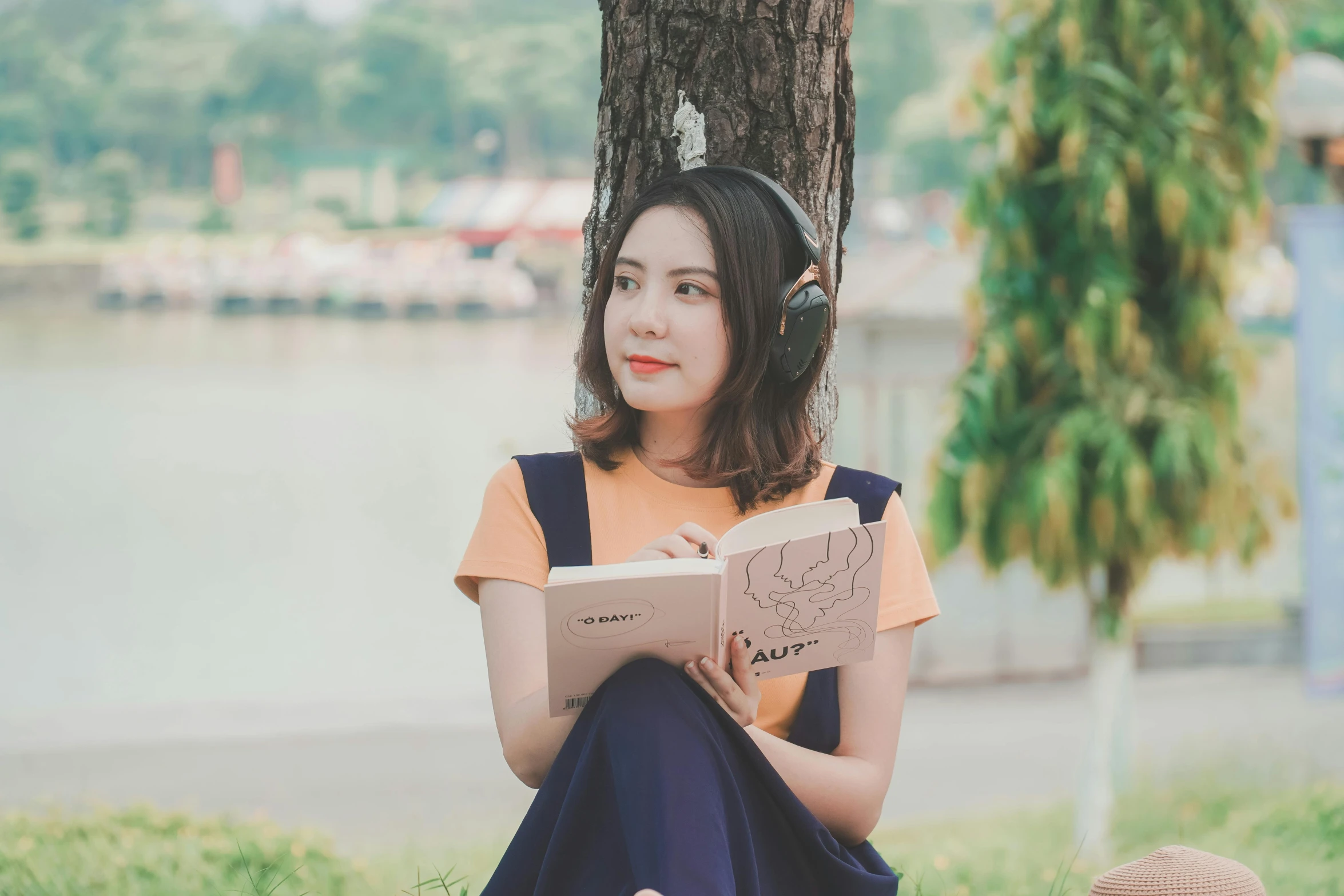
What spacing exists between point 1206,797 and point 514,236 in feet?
21.7

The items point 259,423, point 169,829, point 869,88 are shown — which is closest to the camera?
point 169,829

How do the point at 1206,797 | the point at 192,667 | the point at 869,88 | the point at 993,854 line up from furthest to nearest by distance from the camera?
the point at 869,88
the point at 192,667
the point at 1206,797
the point at 993,854

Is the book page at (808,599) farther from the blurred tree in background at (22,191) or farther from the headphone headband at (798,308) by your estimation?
the blurred tree in background at (22,191)

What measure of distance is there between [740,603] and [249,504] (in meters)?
8.34

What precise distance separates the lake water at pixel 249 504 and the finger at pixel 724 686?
222 inches

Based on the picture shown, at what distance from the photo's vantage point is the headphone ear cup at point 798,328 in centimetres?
141

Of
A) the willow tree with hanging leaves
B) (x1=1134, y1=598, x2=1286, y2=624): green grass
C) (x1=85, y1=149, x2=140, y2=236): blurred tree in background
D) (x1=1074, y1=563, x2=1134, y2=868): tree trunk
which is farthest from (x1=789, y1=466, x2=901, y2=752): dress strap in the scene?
(x1=85, y1=149, x2=140, y2=236): blurred tree in background

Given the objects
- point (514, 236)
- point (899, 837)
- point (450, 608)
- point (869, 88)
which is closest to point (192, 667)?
point (450, 608)

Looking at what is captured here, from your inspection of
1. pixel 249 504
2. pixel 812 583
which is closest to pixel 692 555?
pixel 812 583

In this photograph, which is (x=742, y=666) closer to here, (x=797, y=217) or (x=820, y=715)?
(x=820, y=715)

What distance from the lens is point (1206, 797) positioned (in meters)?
4.30

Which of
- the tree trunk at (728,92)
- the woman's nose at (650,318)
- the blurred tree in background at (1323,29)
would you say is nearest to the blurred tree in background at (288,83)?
the blurred tree in background at (1323,29)

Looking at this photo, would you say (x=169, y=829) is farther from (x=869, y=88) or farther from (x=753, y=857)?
(x=869, y=88)

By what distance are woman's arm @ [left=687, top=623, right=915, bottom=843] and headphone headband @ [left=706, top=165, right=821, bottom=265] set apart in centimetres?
43
